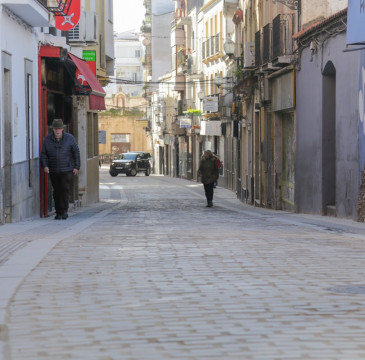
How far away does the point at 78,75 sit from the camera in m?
25.6

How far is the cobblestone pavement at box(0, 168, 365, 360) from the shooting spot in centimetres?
600

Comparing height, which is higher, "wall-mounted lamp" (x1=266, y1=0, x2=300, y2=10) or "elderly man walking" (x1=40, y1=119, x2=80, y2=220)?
"wall-mounted lamp" (x1=266, y1=0, x2=300, y2=10)

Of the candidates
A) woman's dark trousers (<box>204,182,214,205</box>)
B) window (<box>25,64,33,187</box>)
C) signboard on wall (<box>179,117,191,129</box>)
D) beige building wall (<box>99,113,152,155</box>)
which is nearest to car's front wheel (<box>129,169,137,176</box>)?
signboard on wall (<box>179,117,191,129</box>)

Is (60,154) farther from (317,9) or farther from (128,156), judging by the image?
(128,156)

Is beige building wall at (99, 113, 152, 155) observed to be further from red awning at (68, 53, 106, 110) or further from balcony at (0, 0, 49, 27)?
balcony at (0, 0, 49, 27)

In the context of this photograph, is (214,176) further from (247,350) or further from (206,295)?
(247,350)

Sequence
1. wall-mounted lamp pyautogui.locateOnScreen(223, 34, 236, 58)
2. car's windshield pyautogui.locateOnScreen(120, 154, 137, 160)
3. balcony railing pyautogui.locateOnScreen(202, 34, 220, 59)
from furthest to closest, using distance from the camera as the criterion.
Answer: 1. car's windshield pyautogui.locateOnScreen(120, 154, 137, 160)
2. balcony railing pyautogui.locateOnScreen(202, 34, 220, 59)
3. wall-mounted lamp pyautogui.locateOnScreen(223, 34, 236, 58)

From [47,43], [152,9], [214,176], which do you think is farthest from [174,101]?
[47,43]

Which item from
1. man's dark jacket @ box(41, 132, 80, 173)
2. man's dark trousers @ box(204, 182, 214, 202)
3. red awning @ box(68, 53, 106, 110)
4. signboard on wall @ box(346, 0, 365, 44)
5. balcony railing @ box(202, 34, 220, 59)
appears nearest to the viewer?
signboard on wall @ box(346, 0, 365, 44)

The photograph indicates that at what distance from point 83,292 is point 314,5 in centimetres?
1752

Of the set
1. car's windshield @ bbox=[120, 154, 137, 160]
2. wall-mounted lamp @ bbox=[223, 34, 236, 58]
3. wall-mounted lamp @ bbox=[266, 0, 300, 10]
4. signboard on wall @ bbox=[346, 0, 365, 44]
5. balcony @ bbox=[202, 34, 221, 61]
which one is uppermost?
balcony @ bbox=[202, 34, 221, 61]

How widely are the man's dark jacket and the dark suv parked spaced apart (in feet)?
187

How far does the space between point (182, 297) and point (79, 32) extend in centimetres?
2182

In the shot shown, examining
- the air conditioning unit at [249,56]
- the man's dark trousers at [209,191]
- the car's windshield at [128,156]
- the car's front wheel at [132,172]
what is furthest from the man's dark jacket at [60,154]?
the car's windshield at [128,156]
